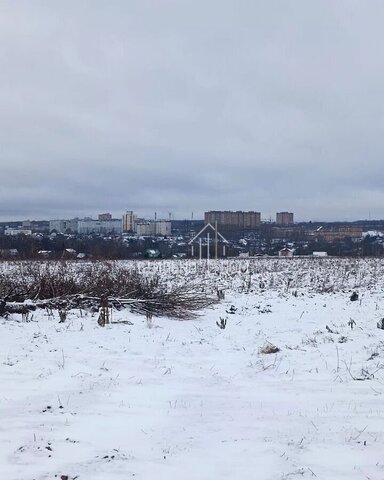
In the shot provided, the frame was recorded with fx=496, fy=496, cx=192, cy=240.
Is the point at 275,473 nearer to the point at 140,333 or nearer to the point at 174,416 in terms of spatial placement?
the point at 174,416

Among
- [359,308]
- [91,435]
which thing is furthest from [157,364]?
[359,308]

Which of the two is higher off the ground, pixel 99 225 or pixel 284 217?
pixel 284 217

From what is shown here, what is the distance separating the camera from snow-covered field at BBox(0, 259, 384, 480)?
3.74m

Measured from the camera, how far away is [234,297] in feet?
46.9

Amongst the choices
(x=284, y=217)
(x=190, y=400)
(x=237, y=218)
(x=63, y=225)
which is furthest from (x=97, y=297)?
(x=284, y=217)

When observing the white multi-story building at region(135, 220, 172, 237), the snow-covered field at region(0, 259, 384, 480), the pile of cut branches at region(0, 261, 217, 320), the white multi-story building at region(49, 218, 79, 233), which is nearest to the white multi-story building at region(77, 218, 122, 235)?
the white multi-story building at region(49, 218, 79, 233)

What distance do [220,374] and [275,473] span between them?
2.90 metres

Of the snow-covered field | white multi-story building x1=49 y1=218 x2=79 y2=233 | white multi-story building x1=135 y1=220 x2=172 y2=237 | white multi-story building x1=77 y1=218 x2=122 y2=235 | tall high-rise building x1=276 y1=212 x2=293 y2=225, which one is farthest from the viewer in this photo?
tall high-rise building x1=276 y1=212 x2=293 y2=225

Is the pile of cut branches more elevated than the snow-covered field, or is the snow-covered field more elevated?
the pile of cut branches

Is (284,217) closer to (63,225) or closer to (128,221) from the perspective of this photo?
(128,221)

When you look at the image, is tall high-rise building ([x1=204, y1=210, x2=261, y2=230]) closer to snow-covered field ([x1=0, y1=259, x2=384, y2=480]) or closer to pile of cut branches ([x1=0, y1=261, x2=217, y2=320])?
pile of cut branches ([x1=0, y1=261, x2=217, y2=320])

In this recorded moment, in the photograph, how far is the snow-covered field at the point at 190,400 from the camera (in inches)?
147

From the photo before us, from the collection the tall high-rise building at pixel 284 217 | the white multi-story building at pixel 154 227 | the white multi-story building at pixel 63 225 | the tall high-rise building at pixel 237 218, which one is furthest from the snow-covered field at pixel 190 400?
the tall high-rise building at pixel 284 217

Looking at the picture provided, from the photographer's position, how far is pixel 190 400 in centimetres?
532
